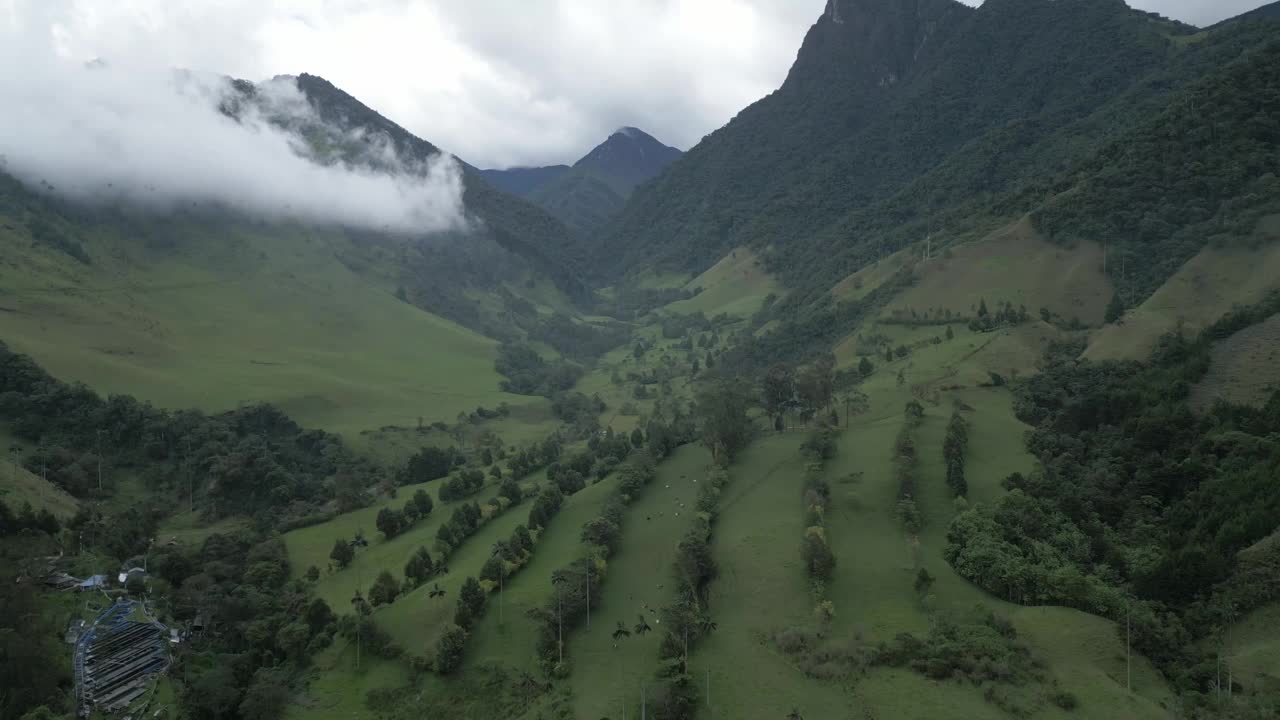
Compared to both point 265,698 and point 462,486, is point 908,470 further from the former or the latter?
point 265,698

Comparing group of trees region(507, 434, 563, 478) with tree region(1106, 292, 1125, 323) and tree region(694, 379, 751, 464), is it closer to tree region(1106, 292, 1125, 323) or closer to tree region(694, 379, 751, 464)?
tree region(694, 379, 751, 464)

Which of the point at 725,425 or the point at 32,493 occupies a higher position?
the point at 32,493

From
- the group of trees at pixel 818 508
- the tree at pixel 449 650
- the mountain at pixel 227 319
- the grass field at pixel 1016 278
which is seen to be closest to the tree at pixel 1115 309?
the grass field at pixel 1016 278

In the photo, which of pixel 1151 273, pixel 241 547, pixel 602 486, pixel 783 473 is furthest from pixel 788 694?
pixel 1151 273

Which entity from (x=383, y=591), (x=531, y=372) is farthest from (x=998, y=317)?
(x=531, y=372)

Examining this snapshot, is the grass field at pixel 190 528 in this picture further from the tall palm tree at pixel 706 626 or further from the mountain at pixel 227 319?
the tall palm tree at pixel 706 626

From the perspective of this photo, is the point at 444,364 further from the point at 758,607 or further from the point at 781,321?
the point at 758,607
